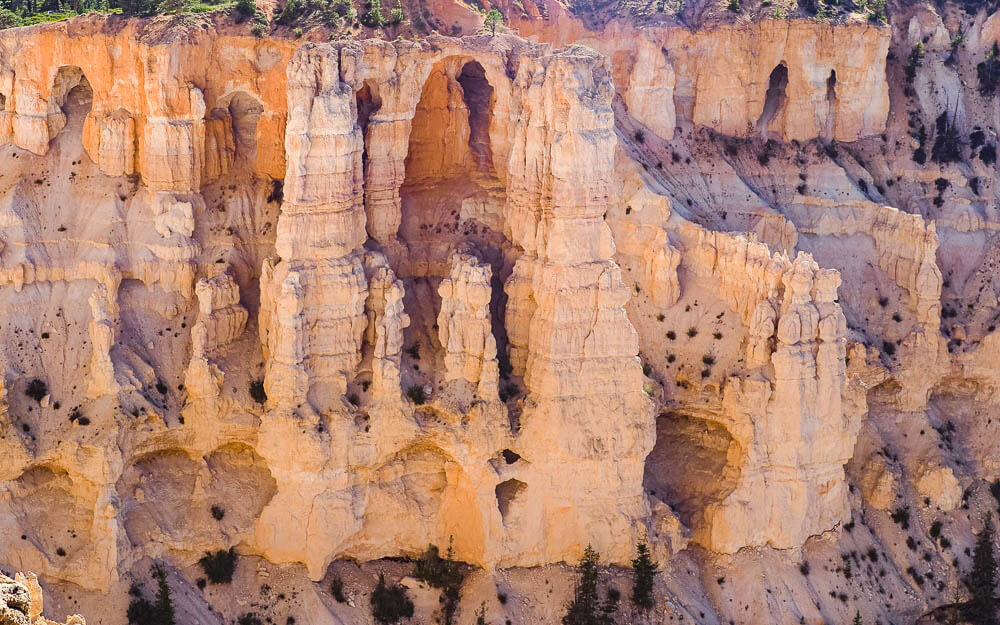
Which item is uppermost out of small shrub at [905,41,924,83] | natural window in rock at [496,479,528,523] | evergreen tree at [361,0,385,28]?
evergreen tree at [361,0,385,28]

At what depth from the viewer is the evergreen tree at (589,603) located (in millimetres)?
51906

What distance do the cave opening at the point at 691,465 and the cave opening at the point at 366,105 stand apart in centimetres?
1186

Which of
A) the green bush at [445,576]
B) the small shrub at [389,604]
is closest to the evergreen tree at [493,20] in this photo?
the green bush at [445,576]

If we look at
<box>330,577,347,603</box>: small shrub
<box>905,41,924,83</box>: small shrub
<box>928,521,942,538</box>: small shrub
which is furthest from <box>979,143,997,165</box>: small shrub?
<box>330,577,347,603</box>: small shrub

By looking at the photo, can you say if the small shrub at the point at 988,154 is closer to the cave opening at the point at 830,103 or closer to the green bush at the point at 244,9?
the cave opening at the point at 830,103

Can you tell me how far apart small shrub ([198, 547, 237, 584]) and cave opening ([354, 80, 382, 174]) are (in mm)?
11003

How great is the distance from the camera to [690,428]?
56.9m

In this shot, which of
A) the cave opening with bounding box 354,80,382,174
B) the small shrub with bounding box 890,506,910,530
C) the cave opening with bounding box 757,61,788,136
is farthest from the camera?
the cave opening with bounding box 757,61,788,136

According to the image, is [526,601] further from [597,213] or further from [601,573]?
[597,213]

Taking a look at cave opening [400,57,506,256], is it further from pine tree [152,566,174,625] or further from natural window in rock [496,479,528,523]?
pine tree [152,566,174,625]

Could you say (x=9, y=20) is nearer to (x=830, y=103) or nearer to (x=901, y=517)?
(x=830, y=103)

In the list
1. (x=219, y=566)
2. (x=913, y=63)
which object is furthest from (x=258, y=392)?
(x=913, y=63)

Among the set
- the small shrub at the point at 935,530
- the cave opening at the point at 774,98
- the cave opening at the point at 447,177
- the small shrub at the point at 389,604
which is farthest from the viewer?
the cave opening at the point at 774,98

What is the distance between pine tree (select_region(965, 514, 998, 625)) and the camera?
5672 centimetres
